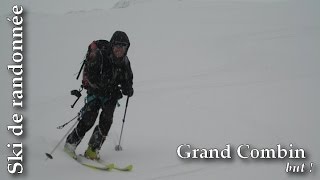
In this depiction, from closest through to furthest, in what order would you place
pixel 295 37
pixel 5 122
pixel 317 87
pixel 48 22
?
pixel 5 122 < pixel 317 87 < pixel 295 37 < pixel 48 22

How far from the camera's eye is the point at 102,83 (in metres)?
6.76

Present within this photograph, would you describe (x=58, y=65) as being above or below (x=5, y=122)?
above

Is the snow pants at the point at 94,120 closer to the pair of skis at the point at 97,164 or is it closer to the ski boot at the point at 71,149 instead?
the ski boot at the point at 71,149

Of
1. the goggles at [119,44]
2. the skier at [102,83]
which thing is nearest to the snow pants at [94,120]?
the skier at [102,83]

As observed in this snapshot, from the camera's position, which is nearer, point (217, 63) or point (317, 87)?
point (317, 87)

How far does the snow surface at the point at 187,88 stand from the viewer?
706 centimetres

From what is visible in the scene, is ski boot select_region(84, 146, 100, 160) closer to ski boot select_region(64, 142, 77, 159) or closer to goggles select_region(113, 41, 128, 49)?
ski boot select_region(64, 142, 77, 159)

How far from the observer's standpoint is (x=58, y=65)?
17.1 m

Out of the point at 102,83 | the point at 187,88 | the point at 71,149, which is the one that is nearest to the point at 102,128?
the point at 71,149

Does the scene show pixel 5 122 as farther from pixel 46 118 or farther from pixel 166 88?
pixel 166 88

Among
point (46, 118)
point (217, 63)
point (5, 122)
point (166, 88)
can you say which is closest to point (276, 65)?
point (217, 63)

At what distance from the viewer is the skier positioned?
6.61 metres

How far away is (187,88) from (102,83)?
7194 mm

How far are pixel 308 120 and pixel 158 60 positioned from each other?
9.38 meters
